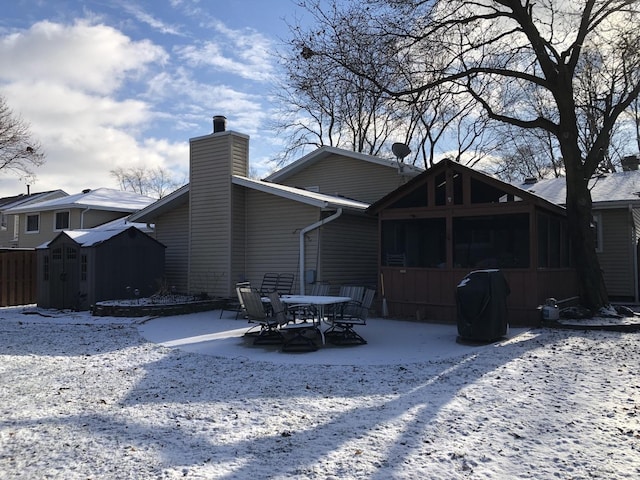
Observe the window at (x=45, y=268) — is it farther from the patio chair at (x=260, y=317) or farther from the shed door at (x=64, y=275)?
the patio chair at (x=260, y=317)

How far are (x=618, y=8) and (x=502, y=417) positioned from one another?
11618 mm

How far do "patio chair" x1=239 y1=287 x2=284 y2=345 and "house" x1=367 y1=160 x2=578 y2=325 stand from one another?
415 centimetres

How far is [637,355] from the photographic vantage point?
26.2ft

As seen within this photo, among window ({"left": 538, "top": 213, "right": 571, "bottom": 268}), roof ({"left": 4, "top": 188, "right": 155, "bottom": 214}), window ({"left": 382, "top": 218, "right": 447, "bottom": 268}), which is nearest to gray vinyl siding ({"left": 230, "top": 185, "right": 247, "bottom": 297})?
window ({"left": 382, "top": 218, "right": 447, "bottom": 268})

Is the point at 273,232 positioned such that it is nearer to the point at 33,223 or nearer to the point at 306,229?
the point at 306,229

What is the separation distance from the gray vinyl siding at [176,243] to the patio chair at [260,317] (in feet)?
24.2

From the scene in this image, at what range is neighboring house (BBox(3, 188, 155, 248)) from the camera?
2553 cm

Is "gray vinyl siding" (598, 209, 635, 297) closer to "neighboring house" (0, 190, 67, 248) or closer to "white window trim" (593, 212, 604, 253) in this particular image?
"white window trim" (593, 212, 604, 253)

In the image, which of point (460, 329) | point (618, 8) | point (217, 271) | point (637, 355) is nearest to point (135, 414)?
point (460, 329)

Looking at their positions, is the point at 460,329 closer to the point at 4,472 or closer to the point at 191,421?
the point at 191,421

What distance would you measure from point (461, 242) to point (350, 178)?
7.16 m

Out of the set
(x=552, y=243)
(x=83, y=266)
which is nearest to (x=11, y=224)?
(x=83, y=266)

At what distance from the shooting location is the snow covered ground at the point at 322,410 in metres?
3.90

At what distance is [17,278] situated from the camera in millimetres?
16203
